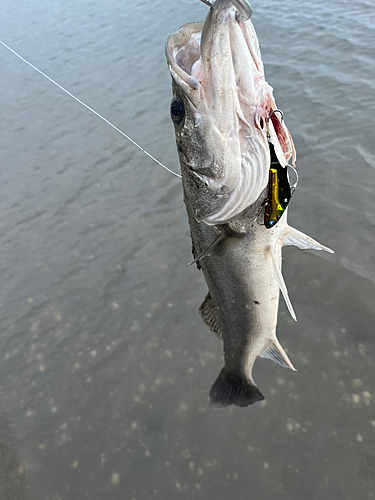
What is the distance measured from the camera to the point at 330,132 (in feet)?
17.5

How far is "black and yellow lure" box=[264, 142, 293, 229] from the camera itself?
1.73m

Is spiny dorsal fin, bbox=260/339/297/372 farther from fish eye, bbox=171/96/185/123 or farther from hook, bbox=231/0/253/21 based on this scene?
hook, bbox=231/0/253/21

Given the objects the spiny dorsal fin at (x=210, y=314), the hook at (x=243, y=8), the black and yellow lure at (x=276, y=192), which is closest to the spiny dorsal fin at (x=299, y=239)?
the black and yellow lure at (x=276, y=192)

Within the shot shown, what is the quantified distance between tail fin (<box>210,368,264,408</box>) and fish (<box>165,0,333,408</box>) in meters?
1.02

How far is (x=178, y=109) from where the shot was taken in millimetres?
1683

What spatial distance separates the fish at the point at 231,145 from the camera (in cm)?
153

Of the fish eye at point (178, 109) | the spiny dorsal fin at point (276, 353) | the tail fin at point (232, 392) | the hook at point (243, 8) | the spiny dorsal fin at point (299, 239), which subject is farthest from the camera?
the tail fin at point (232, 392)

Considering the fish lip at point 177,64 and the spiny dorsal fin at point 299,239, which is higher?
the fish lip at point 177,64

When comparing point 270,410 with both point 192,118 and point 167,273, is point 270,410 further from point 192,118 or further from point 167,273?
point 192,118

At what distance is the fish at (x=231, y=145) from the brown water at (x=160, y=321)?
153 centimetres

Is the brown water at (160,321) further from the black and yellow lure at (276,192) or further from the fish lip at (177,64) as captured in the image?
the fish lip at (177,64)

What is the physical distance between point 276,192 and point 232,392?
1741 millimetres

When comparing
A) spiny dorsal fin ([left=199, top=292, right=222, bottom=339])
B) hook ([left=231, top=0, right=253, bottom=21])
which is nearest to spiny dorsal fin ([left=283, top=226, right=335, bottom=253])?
spiny dorsal fin ([left=199, top=292, right=222, bottom=339])

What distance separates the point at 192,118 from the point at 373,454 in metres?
2.68
